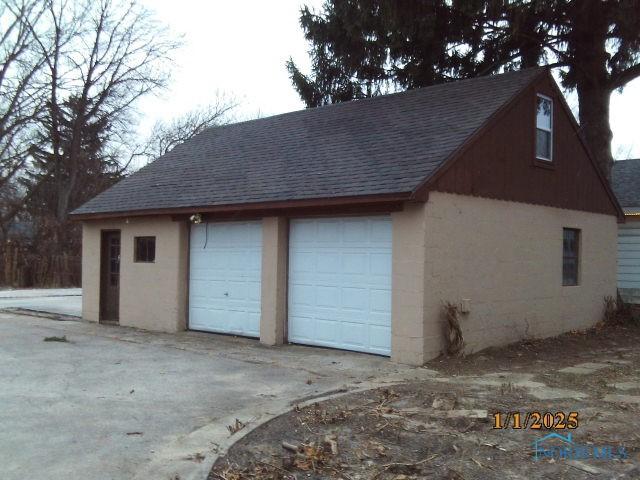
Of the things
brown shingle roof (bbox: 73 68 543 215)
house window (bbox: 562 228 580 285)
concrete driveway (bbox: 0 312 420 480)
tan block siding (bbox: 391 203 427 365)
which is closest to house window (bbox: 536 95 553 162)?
brown shingle roof (bbox: 73 68 543 215)

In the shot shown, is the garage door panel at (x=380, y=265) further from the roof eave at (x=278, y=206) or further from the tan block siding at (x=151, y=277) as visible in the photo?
the tan block siding at (x=151, y=277)

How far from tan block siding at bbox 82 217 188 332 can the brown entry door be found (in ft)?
0.40

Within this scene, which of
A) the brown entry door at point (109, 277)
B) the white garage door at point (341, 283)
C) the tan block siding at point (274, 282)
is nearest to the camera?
the white garage door at point (341, 283)

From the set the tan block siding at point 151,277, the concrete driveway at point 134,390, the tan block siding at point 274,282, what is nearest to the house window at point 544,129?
the tan block siding at point 274,282

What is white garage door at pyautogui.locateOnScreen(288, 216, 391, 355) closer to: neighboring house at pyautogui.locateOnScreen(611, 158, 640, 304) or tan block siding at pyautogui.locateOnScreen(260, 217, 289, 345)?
tan block siding at pyautogui.locateOnScreen(260, 217, 289, 345)

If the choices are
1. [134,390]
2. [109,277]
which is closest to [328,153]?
[134,390]

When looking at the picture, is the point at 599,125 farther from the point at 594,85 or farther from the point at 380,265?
the point at 380,265

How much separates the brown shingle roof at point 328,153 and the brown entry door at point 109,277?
0.85 m

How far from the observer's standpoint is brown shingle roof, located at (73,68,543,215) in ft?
33.1

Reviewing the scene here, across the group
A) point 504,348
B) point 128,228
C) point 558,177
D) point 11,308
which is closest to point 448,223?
point 504,348

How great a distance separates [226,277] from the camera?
483 inches

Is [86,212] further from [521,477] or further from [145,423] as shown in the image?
[521,477]

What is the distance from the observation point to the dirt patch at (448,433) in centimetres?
486

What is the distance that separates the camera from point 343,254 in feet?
34.1
